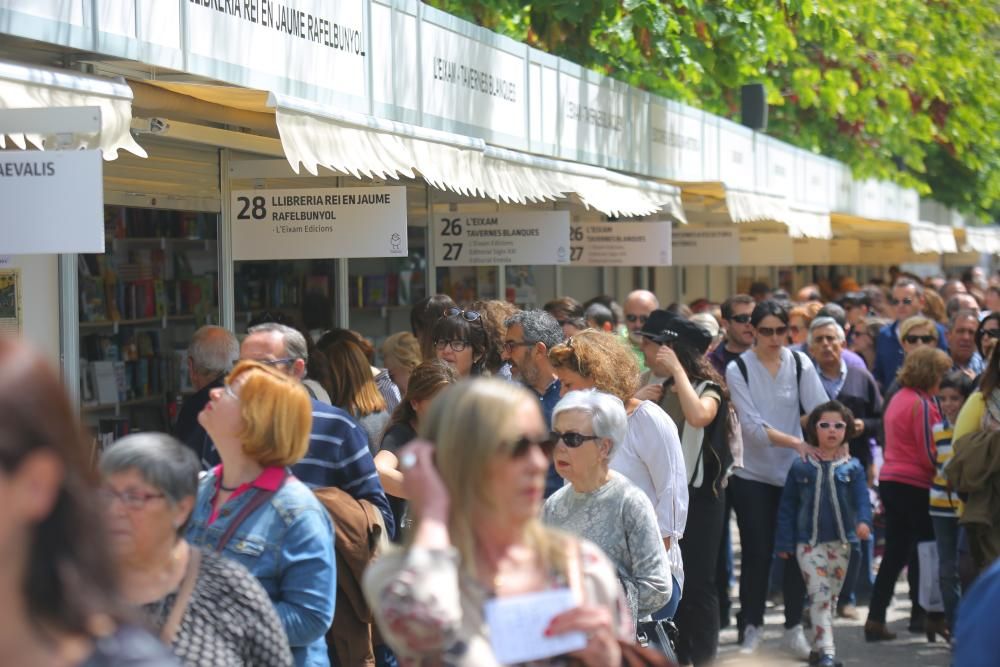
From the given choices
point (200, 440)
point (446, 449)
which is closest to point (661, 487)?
point (200, 440)

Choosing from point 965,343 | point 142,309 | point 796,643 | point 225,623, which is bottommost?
point 796,643

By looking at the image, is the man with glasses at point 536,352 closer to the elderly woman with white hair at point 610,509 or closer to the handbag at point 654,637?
the handbag at point 654,637

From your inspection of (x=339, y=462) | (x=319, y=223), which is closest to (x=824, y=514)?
(x=319, y=223)

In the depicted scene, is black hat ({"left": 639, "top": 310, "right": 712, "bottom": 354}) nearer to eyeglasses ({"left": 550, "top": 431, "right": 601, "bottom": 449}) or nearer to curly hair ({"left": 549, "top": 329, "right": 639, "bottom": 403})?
curly hair ({"left": 549, "top": 329, "right": 639, "bottom": 403})

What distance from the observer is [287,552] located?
4.07m

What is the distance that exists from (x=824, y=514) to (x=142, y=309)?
4.69m

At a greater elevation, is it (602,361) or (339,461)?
(602,361)

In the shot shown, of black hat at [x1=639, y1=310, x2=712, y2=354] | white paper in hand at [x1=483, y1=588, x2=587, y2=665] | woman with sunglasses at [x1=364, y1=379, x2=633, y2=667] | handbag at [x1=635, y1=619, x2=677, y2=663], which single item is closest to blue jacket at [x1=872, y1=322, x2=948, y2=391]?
black hat at [x1=639, y1=310, x2=712, y2=354]

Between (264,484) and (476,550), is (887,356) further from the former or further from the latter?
(476,550)

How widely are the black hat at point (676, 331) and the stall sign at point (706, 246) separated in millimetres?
7858

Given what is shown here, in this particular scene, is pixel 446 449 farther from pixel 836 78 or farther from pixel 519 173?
pixel 836 78

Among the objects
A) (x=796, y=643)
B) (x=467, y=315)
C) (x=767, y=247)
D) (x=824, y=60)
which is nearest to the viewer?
(x=467, y=315)

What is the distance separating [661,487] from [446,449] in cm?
355

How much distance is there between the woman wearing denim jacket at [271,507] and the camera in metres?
4.07
